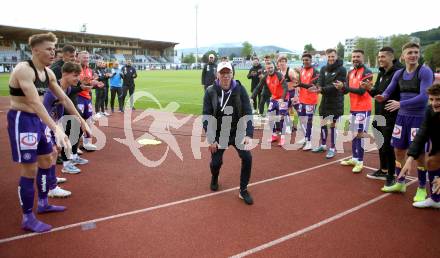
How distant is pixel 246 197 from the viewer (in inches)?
199

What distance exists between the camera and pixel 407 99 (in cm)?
489

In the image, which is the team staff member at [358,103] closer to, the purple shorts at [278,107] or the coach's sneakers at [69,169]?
the purple shorts at [278,107]

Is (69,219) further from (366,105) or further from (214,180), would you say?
(366,105)

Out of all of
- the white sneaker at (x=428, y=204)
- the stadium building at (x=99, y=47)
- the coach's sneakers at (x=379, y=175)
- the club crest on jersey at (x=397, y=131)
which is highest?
the stadium building at (x=99, y=47)

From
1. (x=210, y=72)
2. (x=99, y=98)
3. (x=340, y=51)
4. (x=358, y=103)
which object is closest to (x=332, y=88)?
(x=358, y=103)

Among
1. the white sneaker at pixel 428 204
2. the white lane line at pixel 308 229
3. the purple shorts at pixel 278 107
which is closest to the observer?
the white lane line at pixel 308 229

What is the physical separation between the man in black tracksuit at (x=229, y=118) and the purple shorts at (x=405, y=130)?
2.19 meters

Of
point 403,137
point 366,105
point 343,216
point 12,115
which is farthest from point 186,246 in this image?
point 366,105

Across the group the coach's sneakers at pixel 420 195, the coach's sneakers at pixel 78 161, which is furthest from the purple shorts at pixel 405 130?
the coach's sneakers at pixel 78 161

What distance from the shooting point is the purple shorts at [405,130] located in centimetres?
485

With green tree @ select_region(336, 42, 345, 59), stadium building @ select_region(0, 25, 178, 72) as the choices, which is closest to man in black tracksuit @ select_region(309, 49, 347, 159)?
green tree @ select_region(336, 42, 345, 59)

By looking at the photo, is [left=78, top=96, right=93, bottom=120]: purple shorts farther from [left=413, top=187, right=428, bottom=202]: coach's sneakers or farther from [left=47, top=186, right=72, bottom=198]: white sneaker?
[left=413, top=187, right=428, bottom=202]: coach's sneakers

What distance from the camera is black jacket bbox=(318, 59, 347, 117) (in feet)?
23.3

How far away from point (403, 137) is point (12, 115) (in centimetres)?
522
